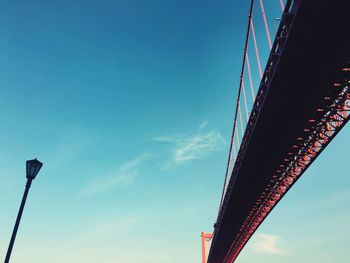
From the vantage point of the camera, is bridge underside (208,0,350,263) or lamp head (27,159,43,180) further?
bridge underside (208,0,350,263)

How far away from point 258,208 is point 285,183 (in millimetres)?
6276

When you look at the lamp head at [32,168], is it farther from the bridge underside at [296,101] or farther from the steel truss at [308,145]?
the steel truss at [308,145]

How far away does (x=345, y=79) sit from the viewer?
11.7 m

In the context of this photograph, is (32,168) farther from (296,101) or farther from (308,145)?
(308,145)

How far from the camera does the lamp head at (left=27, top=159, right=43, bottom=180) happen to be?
774 centimetres

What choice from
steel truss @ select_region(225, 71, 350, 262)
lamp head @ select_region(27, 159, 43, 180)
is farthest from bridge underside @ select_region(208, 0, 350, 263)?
lamp head @ select_region(27, 159, 43, 180)

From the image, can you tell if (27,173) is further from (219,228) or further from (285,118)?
(219,228)

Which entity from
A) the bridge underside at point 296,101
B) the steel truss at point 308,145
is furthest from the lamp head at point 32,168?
the steel truss at point 308,145

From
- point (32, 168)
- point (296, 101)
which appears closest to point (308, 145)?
point (296, 101)

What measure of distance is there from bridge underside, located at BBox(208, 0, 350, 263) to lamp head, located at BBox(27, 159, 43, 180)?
29.8 ft

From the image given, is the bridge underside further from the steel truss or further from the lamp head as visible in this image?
the lamp head

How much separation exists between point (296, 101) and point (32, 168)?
11416 mm

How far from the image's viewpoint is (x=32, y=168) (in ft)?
25.5

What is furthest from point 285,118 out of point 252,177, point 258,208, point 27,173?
point 258,208
